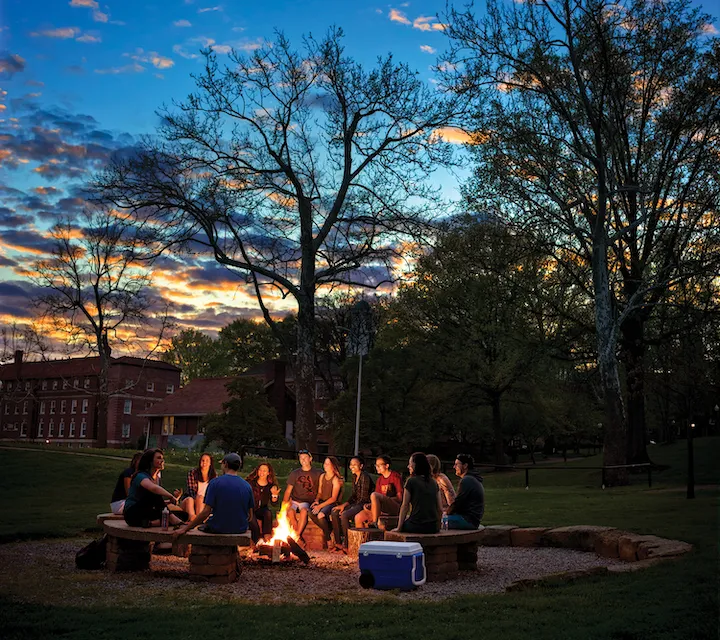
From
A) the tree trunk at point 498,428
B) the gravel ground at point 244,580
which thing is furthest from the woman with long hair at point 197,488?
the tree trunk at point 498,428

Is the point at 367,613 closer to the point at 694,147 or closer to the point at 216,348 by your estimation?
the point at 694,147

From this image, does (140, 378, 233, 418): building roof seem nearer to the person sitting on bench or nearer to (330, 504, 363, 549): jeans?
(330, 504, 363, 549): jeans

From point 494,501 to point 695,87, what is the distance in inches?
682

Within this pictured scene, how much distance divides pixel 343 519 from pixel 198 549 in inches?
143

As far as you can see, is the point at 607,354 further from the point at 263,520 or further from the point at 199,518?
the point at 199,518

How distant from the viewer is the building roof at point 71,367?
85.9m

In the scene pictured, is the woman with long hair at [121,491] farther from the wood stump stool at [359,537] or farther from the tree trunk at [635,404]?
the tree trunk at [635,404]

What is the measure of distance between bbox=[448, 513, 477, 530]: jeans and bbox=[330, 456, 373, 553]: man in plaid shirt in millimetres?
2078

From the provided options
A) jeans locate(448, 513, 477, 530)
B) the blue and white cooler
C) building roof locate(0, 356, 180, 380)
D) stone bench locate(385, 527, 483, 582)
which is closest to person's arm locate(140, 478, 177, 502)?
the blue and white cooler

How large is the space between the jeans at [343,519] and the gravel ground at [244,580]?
0.54 metres

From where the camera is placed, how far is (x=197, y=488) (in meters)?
11.8

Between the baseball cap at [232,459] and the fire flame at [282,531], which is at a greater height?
the baseball cap at [232,459]

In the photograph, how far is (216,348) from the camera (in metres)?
95.8

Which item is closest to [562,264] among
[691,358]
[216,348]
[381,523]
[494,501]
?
[691,358]
